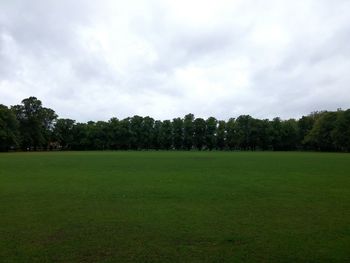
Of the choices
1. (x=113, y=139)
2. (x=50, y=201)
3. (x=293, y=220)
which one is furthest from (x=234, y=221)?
(x=113, y=139)

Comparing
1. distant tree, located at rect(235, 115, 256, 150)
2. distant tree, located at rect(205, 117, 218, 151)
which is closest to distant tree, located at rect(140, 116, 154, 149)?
distant tree, located at rect(205, 117, 218, 151)

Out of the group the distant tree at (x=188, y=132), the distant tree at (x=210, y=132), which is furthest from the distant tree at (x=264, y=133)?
the distant tree at (x=188, y=132)

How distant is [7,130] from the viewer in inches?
3703

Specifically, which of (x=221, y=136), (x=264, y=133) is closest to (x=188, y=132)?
(x=221, y=136)

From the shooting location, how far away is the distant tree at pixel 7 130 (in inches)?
3637

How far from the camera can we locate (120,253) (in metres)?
7.15

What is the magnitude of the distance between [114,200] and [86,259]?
675 cm

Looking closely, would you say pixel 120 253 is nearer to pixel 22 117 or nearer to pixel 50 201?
pixel 50 201

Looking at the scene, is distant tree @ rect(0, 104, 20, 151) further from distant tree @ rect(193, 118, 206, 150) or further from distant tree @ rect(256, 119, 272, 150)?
distant tree @ rect(256, 119, 272, 150)

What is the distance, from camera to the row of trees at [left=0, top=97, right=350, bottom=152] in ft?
364

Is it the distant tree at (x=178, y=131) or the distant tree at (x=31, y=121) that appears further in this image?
the distant tree at (x=178, y=131)

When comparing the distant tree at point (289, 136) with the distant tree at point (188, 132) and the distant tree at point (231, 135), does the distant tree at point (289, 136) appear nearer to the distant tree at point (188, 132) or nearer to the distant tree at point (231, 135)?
the distant tree at point (231, 135)

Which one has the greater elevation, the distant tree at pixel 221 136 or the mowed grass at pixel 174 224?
the distant tree at pixel 221 136

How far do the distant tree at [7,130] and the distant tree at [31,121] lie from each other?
8.93 m
